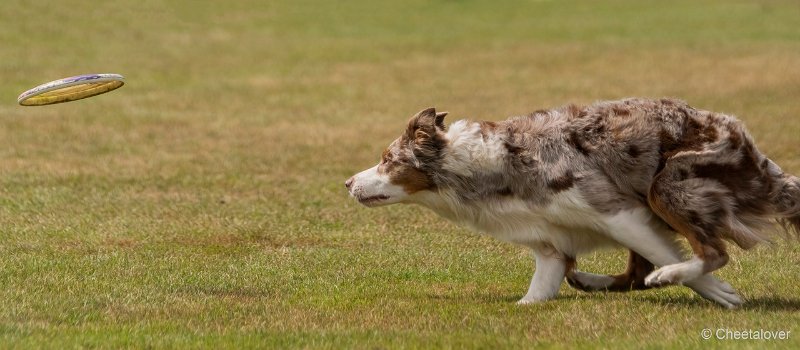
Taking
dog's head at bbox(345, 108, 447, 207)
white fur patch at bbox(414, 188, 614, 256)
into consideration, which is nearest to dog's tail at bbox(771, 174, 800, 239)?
white fur patch at bbox(414, 188, 614, 256)

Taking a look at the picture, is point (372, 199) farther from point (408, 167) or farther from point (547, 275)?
point (547, 275)

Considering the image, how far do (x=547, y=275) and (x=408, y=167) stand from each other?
4.28 ft

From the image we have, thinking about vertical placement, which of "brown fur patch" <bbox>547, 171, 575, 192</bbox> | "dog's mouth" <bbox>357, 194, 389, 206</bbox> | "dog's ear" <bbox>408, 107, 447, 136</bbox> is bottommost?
"dog's mouth" <bbox>357, 194, 389, 206</bbox>

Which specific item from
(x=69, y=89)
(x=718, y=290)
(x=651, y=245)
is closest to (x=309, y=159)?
(x=69, y=89)

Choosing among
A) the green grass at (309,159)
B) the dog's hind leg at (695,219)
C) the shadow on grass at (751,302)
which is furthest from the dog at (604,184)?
the green grass at (309,159)

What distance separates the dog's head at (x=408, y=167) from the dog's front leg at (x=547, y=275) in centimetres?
98

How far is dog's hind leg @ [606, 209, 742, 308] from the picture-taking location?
9.36m

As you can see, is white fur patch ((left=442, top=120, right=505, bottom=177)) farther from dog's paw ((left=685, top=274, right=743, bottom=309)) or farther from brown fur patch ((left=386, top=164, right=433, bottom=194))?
dog's paw ((left=685, top=274, right=743, bottom=309))

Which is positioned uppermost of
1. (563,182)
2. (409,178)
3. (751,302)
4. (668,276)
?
(563,182)

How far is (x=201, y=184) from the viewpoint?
17703 millimetres

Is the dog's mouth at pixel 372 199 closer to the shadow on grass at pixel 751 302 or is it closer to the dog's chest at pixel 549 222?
the dog's chest at pixel 549 222

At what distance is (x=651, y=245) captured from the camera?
941cm

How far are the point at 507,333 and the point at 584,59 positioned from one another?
23766mm

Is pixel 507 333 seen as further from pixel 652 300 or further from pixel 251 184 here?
pixel 251 184
